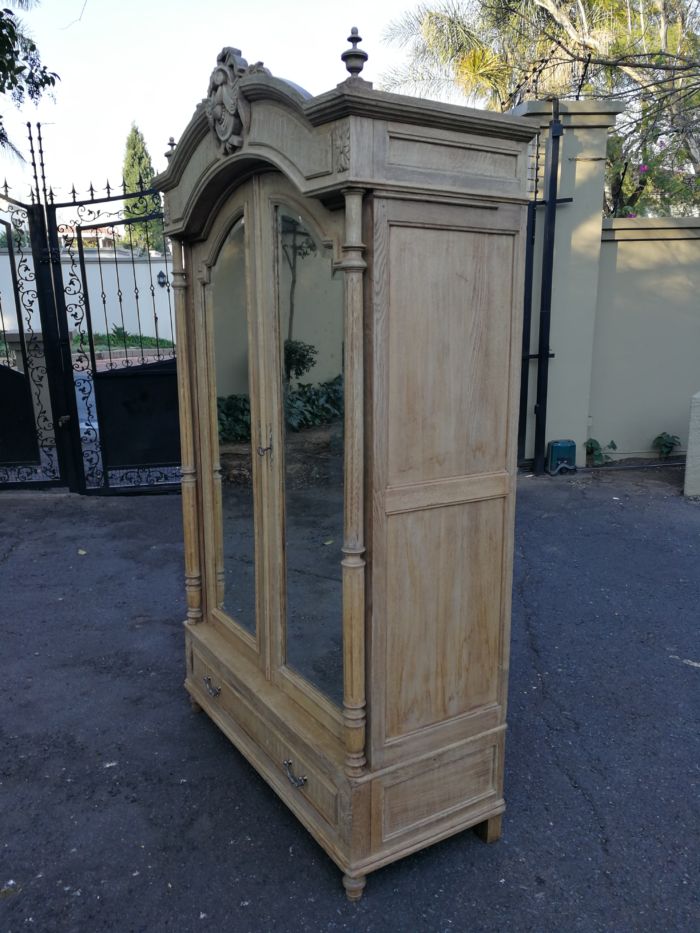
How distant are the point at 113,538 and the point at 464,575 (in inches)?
153

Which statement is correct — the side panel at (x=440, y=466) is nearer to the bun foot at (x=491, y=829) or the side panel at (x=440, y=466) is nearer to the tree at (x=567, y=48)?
the bun foot at (x=491, y=829)

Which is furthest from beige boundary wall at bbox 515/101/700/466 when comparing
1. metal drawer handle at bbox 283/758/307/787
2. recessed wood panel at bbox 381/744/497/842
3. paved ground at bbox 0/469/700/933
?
metal drawer handle at bbox 283/758/307/787

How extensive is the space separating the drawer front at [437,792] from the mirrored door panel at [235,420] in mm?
828

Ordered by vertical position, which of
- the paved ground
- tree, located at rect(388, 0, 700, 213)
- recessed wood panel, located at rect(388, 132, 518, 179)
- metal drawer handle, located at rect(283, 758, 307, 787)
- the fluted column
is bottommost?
the paved ground

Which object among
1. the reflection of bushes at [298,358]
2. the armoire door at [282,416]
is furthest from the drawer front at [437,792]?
the reflection of bushes at [298,358]

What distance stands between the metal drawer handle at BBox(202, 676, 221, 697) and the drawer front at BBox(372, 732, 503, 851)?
0.94 metres

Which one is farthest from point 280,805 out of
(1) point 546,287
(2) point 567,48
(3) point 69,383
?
(2) point 567,48

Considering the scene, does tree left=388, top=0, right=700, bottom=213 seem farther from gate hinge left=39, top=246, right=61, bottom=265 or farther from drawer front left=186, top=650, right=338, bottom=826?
drawer front left=186, top=650, right=338, bottom=826

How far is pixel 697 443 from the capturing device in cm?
603

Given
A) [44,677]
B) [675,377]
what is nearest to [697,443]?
[675,377]

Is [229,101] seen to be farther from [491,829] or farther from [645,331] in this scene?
[645,331]

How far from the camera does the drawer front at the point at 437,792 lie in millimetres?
2016

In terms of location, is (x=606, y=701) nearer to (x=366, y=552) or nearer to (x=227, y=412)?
(x=366, y=552)

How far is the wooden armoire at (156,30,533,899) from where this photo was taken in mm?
1750
